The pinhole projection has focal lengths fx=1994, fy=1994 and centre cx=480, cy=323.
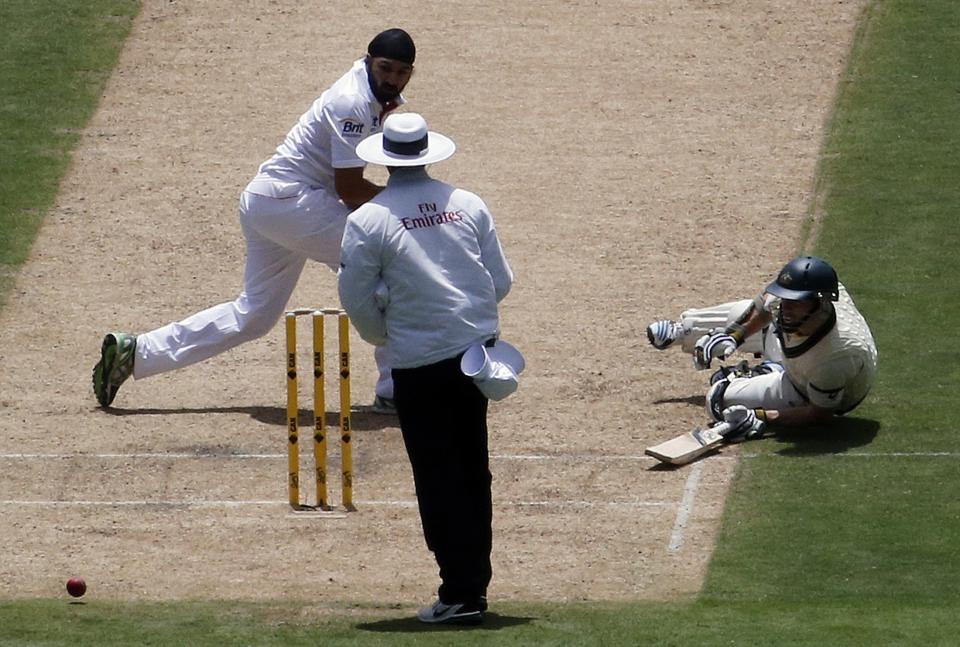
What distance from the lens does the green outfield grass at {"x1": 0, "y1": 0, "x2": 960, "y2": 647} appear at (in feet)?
27.3

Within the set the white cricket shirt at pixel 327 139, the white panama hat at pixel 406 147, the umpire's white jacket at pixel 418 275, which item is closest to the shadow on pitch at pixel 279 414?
the white cricket shirt at pixel 327 139

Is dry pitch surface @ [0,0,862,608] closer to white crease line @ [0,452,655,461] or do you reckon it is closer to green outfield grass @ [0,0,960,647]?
white crease line @ [0,452,655,461]

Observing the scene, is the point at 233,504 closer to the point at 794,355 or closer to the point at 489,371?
the point at 489,371

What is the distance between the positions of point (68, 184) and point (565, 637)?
8.96 metres

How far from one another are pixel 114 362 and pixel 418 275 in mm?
4107

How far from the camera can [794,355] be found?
36.2 ft

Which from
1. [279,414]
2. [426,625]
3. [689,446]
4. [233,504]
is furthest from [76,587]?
[689,446]

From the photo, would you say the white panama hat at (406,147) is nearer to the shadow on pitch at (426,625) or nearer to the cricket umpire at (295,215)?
the shadow on pitch at (426,625)

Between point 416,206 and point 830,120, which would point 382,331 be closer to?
point 416,206

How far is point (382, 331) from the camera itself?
8641 millimetres

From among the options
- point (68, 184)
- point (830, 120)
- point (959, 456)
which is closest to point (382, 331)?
point (959, 456)

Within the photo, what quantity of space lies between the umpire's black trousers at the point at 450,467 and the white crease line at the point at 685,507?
1.50 m

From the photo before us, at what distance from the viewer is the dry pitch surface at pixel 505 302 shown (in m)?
9.92

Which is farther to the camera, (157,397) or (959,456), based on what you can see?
(157,397)
